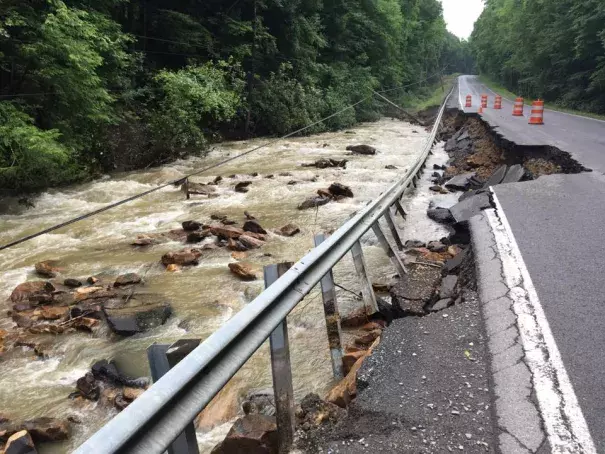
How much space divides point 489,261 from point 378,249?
2714mm

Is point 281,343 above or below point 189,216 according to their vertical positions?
above

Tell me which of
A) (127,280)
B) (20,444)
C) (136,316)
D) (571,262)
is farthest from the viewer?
(127,280)

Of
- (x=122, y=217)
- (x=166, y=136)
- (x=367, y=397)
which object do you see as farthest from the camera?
(x=166, y=136)

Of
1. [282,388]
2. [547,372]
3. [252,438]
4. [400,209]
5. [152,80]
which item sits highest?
[152,80]

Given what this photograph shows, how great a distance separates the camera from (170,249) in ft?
25.1

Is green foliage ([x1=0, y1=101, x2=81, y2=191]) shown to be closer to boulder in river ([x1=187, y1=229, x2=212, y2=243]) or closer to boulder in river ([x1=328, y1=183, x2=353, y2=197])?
boulder in river ([x1=187, y1=229, x2=212, y2=243])

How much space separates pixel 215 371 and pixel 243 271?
14.9ft

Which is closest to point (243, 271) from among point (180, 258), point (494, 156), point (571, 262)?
point (180, 258)

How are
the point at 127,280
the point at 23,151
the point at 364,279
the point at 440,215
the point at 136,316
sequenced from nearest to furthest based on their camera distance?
the point at 364,279, the point at 136,316, the point at 127,280, the point at 440,215, the point at 23,151

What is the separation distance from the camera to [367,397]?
110 inches

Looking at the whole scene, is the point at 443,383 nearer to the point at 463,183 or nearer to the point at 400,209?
Result: the point at 400,209

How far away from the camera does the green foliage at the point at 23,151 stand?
959 cm

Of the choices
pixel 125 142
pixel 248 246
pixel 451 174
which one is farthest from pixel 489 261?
pixel 125 142

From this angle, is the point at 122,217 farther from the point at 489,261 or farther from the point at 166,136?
the point at 489,261
